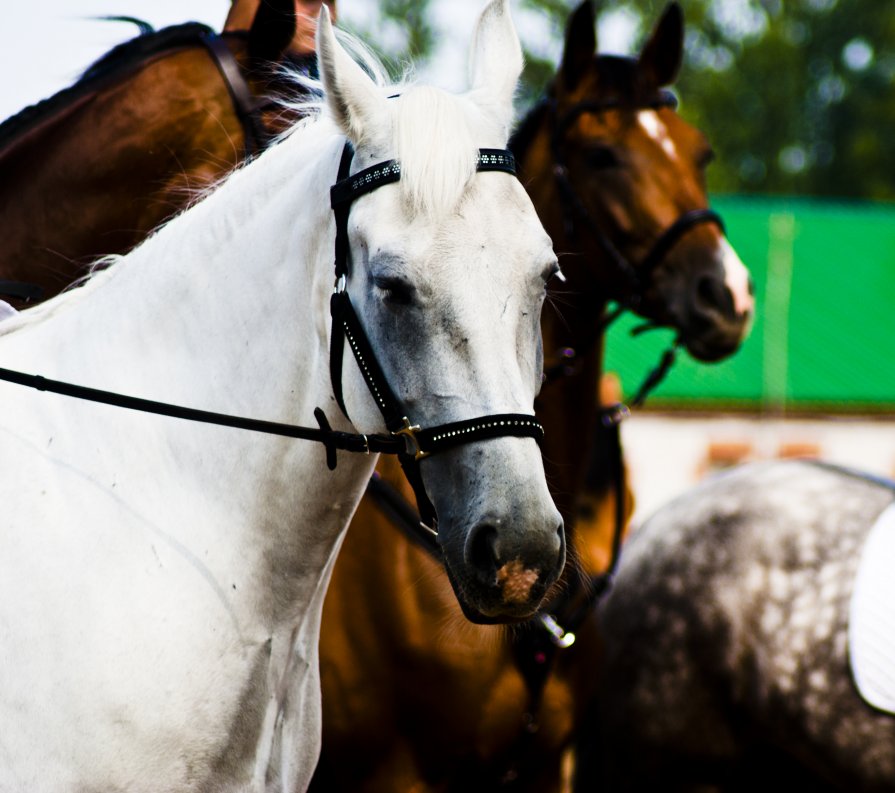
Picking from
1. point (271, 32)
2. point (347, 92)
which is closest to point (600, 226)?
point (271, 32)

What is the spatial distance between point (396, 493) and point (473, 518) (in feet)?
5.32

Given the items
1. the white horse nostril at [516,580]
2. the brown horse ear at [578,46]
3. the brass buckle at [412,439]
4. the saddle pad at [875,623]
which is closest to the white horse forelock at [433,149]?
the brass buckle at [412,439]

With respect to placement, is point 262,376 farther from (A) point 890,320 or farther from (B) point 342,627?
(A) point 890,320

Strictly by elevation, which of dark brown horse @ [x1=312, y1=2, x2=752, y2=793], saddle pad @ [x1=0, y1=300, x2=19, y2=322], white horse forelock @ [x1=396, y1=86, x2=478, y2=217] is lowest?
dark brown horse @ [x1=312, y1=2, x2=752, y2=793]

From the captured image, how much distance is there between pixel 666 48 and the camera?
481 cm

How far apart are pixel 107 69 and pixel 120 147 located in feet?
1.13


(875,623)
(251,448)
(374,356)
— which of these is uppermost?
(374,356)

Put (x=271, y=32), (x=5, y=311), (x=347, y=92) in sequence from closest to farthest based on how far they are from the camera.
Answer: (x=347, y=92) → (x=5, y=311) → (x=271, y=32)

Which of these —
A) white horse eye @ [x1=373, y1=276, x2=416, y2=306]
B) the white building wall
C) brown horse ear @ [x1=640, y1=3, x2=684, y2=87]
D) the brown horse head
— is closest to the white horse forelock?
white horse eye @ [x1=373, y1=276, x2=416, y2=306]

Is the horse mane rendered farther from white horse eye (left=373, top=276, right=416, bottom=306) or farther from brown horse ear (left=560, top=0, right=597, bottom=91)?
white horse eye (left=373, top=276, right=416, bottom=306)

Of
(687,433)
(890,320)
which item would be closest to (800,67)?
(890,320)

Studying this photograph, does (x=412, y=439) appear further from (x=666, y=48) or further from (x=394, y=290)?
(x=666, y=48)

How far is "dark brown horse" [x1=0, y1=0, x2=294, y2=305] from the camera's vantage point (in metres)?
3.59

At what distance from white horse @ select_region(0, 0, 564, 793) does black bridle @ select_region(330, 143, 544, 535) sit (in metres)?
0.02
